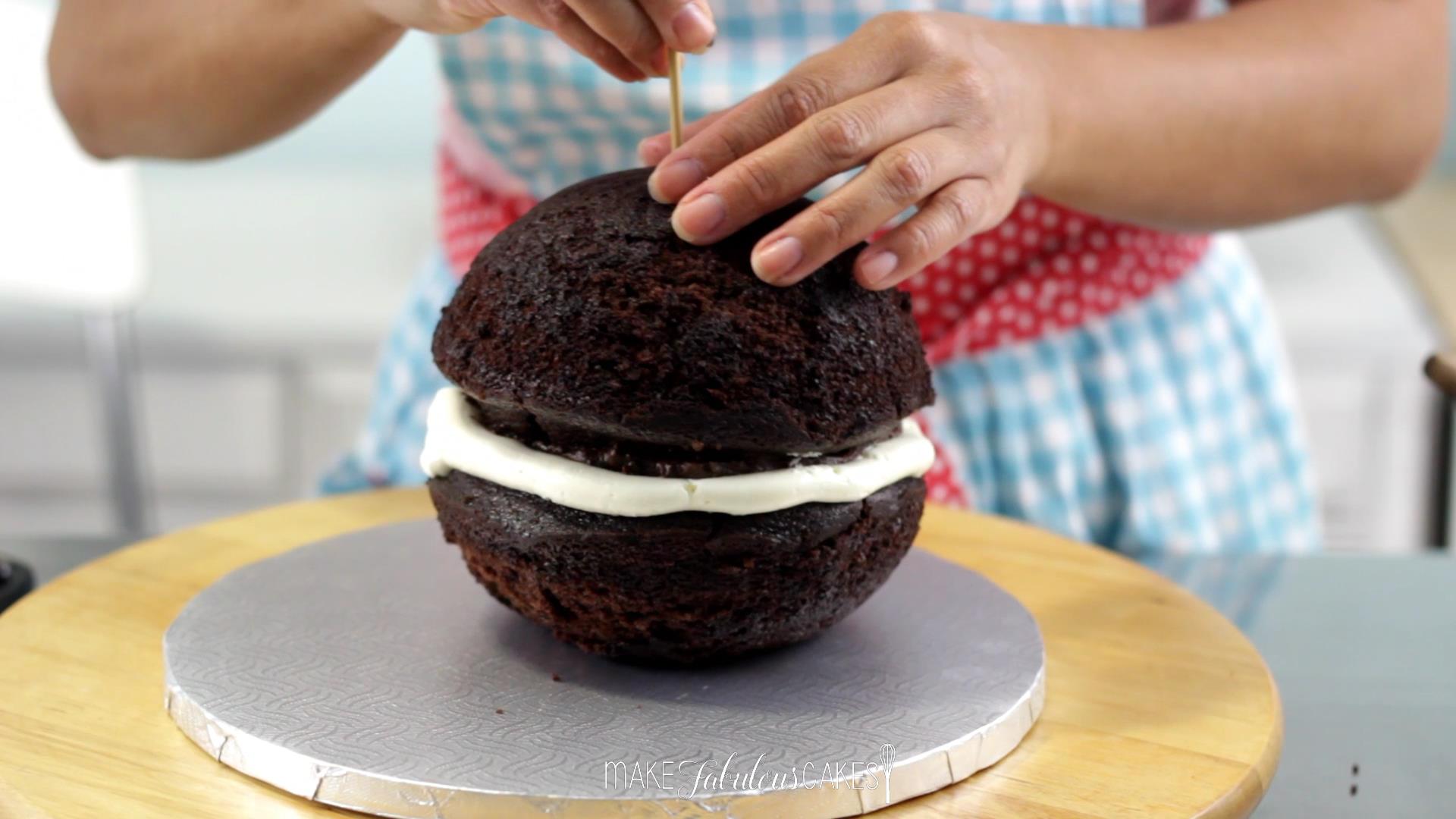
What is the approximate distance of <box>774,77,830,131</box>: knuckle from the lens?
1061 mm

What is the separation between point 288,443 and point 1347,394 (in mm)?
2609

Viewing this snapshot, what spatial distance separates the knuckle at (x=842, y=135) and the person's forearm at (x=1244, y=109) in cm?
27

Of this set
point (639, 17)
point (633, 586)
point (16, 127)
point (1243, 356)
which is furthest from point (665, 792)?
point (16, 127)

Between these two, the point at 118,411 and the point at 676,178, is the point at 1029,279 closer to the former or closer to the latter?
the point at 676,178

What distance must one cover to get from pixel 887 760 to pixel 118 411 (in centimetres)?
250

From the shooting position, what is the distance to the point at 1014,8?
1.61m

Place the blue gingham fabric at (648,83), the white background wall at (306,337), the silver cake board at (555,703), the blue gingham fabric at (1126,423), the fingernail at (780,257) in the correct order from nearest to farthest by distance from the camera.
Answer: the silver cake board at (555,703)
the fingernail at (780,257)
the blue gingham fabric at (648,83)
the blue gingham fabric at (1126,423)
the white background wall at (306,337)

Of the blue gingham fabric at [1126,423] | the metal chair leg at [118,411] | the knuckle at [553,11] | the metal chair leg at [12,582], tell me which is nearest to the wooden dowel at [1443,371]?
the blue gingham fabric at [1126,423]

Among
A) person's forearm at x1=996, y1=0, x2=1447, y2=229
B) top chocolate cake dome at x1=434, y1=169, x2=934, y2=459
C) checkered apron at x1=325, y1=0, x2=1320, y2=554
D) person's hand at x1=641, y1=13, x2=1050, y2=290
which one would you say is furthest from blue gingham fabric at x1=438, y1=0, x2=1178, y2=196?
top chocolate cake dome at x1=434, y1=169, x2=934, y2=459

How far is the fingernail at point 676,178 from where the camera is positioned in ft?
3.40

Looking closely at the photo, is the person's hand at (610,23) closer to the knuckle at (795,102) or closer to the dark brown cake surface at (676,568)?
the knuckle at (795,102)

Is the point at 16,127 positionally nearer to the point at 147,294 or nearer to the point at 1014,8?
the point at 147,294

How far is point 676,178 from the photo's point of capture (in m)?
1.04

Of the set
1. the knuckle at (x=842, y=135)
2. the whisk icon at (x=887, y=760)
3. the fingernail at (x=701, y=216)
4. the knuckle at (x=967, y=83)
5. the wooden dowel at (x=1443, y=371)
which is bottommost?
the whisk icon at (x=887, y=760)
